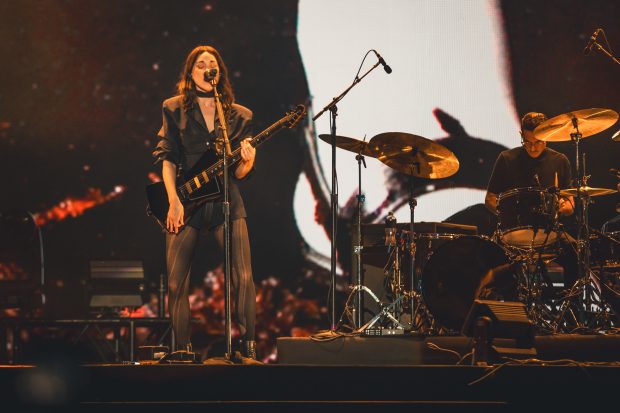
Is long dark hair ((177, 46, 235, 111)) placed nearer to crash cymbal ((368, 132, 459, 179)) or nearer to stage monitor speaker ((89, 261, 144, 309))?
crash cymbal ((368, 132, 459, 179))

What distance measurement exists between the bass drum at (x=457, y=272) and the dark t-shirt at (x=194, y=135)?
135 centimetres

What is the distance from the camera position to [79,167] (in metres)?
6.73

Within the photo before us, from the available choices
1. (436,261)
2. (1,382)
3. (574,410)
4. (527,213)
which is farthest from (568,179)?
(1,382)

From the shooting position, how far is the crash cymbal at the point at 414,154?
5203 millimetres

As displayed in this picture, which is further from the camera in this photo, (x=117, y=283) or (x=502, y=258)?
(x=117, y=283)

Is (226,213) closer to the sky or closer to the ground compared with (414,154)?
closer to the ground

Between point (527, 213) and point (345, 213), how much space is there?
183cm

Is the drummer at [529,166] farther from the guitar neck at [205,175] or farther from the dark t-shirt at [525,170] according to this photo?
the guitar neck at [205,175]

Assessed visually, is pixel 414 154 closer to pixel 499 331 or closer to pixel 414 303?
pixel 414 303

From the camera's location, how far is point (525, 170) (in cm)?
572

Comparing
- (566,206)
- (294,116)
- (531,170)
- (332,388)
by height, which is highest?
(294,116)

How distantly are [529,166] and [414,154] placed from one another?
3.17ft

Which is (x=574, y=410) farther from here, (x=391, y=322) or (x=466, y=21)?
(x=466, y=21)

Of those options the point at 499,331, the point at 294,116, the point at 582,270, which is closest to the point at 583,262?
the point at 582,270
